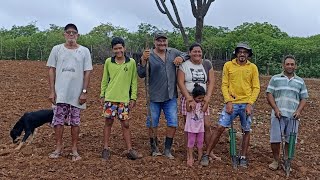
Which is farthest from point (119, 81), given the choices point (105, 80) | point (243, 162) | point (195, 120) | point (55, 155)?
point (243, 162)

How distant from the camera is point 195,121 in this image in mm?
5613

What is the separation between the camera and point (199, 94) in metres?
5.57

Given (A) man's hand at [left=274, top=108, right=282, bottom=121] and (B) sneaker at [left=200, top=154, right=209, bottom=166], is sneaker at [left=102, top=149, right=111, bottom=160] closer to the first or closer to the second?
(B) sneaker at [left=200, top=154, right=209, bottom=166]

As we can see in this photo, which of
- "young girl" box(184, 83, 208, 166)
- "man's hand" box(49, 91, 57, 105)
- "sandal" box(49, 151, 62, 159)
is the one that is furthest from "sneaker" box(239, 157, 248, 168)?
"man's hand" box(49, 91, 57, 105)

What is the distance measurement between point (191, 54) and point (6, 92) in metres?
6.22

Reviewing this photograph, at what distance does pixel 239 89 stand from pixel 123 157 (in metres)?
1.62

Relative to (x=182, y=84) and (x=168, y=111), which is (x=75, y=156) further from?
(x=182, y=84)

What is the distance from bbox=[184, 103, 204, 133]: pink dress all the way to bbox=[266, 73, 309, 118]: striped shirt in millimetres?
996

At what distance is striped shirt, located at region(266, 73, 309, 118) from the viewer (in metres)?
5.75

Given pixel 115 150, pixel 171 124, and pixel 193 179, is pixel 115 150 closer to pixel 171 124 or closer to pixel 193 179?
pixel 171 124

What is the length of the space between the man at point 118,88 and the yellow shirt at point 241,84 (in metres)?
1.14

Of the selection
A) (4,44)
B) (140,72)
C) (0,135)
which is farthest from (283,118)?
(4,44)

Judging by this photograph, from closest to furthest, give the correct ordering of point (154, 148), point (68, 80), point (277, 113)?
point (68, 80) → point (277, 113) → point (154, 148)

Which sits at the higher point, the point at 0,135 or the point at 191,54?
the point at 191,54
